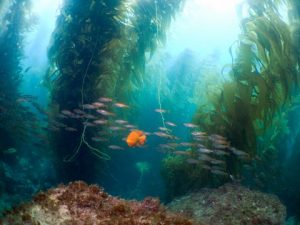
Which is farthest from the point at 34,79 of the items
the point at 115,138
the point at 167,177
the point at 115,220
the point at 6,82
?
the point at 115,220

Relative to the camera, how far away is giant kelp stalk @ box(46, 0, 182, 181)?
9180 mm

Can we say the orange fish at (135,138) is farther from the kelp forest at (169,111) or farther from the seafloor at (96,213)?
the seafloor at (96,213)

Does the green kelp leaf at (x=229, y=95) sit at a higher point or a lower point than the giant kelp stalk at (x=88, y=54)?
lower

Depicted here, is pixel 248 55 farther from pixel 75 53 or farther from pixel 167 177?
pixel 75 53

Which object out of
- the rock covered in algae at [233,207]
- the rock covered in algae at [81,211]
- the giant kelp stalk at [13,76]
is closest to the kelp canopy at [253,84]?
the rock covered in algae at [233,207]

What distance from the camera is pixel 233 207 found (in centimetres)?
670

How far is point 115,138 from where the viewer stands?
1166 cm

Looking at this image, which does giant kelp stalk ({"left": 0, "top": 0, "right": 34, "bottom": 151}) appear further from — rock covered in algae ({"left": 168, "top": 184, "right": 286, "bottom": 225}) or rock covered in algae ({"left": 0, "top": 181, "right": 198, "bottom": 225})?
rock covered in algae ({"left": 0, "top": 181, "right": 198, "bottom": 225})

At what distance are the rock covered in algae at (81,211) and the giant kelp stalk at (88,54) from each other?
4.72 m

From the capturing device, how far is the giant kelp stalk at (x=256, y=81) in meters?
8.12

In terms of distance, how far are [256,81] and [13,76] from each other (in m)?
9.12

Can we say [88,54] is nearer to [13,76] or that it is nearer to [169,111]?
[169,111]

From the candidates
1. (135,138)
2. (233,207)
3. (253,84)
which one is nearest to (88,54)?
(135,138)

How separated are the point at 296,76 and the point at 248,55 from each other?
1367 millimetres
